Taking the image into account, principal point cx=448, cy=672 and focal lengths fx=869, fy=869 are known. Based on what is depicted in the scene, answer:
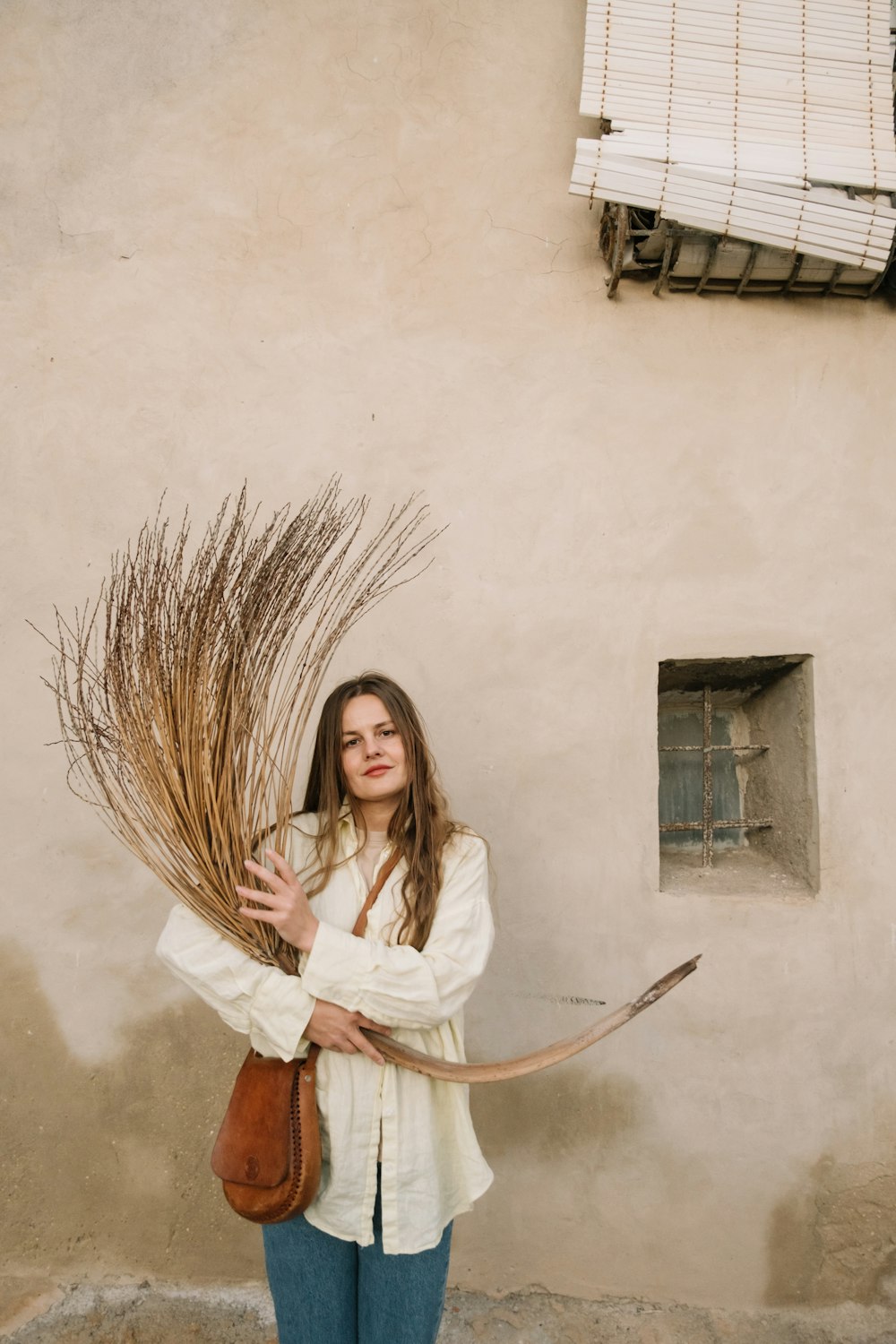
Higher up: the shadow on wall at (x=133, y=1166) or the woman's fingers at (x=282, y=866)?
the woman's fingers at (x=282, y=866)

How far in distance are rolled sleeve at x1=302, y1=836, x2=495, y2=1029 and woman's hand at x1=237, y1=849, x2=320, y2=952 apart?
2 centimetres

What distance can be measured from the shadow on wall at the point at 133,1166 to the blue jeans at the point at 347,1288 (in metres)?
0.79

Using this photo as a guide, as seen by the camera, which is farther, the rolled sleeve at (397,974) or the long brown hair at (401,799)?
the long brown hair at (401,799)

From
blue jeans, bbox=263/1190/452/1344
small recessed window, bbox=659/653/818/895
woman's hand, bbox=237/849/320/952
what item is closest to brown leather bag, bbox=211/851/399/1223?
blue jeans, bbox=263/1190/452/1344

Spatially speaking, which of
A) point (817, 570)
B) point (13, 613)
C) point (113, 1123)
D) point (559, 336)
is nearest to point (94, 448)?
point (13, 613)

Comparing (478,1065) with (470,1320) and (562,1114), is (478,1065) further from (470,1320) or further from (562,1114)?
(470,1320)

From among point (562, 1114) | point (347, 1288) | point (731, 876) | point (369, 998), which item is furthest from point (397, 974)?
point (731, 876)

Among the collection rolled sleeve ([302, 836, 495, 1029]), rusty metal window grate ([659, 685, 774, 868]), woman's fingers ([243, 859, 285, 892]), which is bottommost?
rolled sleeve ([302, 836, 495, 1029])

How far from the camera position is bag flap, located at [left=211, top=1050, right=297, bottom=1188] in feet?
4.48

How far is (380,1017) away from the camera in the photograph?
1351mm

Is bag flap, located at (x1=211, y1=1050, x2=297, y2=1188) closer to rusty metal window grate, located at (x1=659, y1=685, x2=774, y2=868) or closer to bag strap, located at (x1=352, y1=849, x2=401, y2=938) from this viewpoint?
bag strap, located at (x1=352, y1=849, x2=401, y2=938)

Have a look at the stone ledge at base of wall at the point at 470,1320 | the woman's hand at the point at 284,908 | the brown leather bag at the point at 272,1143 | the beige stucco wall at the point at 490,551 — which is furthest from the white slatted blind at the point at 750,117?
the stone ledge at base of wall at the point at 470,1320

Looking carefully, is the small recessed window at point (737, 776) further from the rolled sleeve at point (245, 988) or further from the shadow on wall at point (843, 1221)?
the rolled sleeve at point (245, 988)

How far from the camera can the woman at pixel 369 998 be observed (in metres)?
1.35
